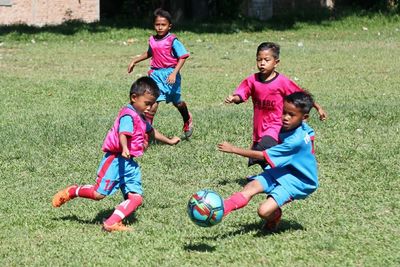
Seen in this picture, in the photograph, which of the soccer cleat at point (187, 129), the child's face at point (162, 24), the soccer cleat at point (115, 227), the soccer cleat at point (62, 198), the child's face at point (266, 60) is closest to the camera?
the soccer cleat at point (115, 227)

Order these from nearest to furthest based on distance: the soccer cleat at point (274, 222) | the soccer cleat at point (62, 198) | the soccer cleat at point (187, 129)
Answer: the soccer cleat at point (274, 222)
the soccer cleat at point (62, 198)
the soccer cleat at point (187, 129)

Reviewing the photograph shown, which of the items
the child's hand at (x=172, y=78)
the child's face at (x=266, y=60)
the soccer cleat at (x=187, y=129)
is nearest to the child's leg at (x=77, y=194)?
the child's face at (x=266, y=60)

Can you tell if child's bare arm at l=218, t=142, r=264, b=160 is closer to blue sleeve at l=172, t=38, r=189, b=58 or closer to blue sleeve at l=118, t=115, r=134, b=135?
blue sleeve at l=118, t=115, r=134, b=135

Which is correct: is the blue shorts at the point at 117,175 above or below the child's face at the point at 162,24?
below

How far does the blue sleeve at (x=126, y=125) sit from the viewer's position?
6570mm

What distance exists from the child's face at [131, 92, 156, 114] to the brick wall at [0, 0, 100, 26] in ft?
67.6

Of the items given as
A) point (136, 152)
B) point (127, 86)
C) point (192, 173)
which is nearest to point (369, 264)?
point (136, 152)

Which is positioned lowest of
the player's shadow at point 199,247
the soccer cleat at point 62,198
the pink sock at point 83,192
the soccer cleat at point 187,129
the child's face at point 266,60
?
the soccer cleat at point 187,129

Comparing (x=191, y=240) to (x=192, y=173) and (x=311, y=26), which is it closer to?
(x=192, y=173)

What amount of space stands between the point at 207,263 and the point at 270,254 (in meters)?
0.48

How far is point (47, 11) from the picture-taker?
27.1m

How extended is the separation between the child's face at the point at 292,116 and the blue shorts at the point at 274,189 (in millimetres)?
428

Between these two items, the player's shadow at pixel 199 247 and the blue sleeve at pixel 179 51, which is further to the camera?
the blue sleeve at pixel 179 51

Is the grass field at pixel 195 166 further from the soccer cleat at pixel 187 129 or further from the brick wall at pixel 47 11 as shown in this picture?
the brick wall at pixel 47 11
